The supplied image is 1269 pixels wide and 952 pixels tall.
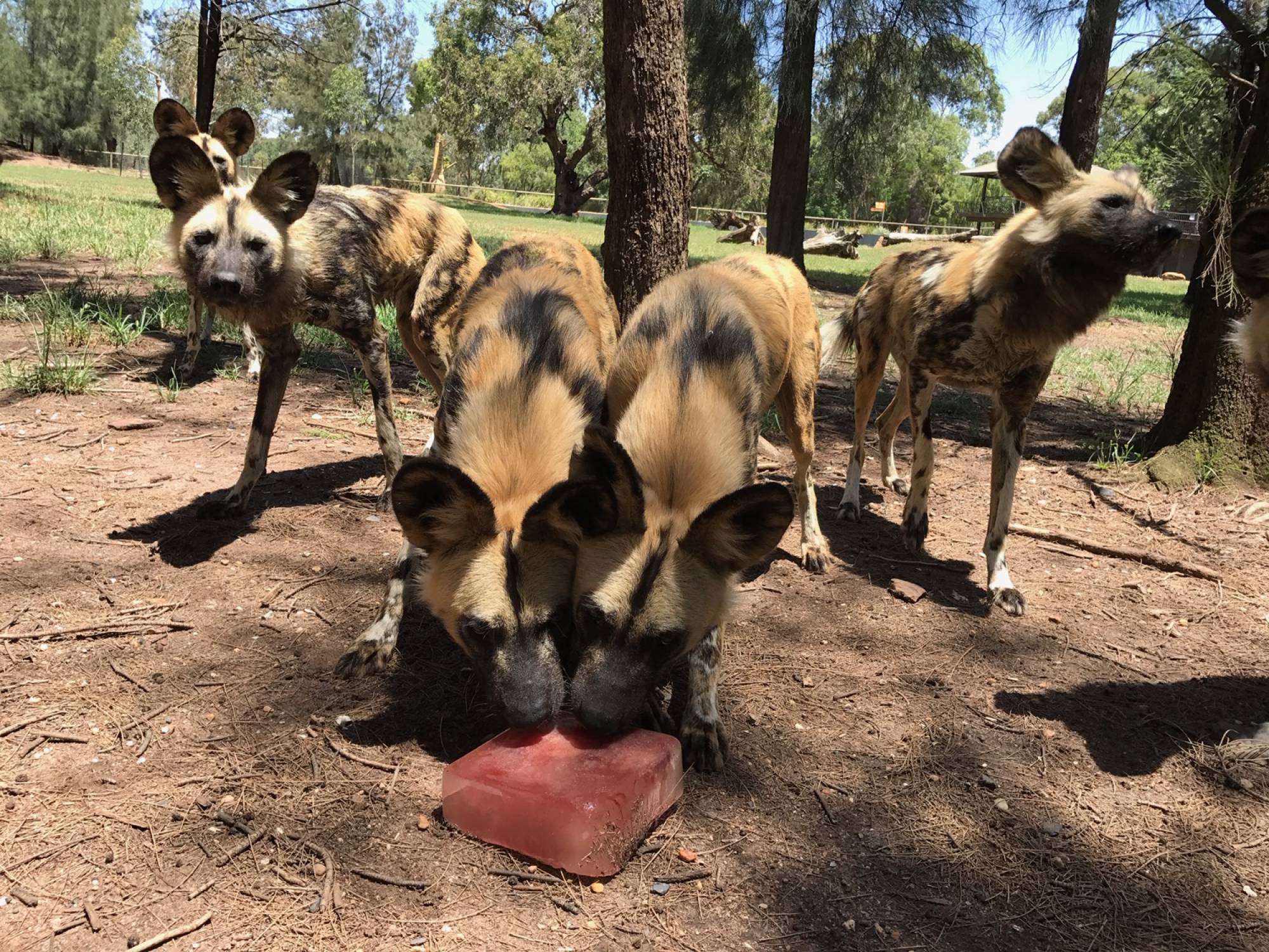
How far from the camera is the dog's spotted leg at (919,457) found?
15.9 feet

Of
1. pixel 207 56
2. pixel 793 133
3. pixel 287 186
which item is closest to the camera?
pixel 287 186

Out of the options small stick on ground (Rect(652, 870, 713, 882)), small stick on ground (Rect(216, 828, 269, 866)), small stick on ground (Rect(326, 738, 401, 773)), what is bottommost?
small stick on ground (Rect(216, 828, 269, 866))

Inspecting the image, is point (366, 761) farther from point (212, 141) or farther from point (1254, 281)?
point (212, 141)

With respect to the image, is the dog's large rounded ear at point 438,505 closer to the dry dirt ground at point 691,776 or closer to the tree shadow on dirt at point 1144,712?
the dry dirt ground at point 691,776

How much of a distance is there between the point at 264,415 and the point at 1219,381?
19.1 ft

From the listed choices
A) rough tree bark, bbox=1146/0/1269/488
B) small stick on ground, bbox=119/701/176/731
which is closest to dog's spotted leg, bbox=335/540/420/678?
small stick on ground, bbox=119/701/176/731

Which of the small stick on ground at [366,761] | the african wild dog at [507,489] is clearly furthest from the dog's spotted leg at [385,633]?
the small stick on ground at [366,761]

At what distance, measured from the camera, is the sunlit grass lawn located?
775 cm

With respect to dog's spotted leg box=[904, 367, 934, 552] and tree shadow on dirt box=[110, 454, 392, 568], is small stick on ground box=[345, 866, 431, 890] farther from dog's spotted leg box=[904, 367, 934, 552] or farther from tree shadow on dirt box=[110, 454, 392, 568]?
dog's spotted leg box=[904, 367, 934, 552]

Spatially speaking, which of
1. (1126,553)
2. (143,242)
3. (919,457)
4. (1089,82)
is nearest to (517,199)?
(143,242)

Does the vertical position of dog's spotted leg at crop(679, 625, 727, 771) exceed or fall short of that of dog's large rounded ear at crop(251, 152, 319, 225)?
it falls short

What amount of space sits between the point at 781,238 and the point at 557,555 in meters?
12.2

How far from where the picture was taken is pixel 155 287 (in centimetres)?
909

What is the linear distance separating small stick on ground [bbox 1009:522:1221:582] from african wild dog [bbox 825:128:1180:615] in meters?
0.73
